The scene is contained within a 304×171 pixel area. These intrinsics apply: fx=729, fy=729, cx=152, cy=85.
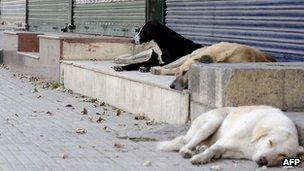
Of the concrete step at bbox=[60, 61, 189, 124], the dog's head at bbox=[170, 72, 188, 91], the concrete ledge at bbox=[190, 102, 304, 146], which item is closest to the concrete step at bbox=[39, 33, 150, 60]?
the concrete step at bbox=[60, 61, 189, 124]

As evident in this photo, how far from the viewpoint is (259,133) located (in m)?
6.39

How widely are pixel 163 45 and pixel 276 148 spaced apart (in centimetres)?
650

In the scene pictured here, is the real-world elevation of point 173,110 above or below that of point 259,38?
below

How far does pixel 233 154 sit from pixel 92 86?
6.90m

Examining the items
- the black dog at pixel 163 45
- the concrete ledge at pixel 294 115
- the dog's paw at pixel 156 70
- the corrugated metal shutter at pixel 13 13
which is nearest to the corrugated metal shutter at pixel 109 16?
the black dog at pixel 163 45

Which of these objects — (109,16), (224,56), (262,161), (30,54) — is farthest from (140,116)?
(30,54)

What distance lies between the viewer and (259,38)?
1079 cm

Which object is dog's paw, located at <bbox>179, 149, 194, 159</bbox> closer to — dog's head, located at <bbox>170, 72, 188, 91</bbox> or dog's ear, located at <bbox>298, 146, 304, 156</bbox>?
dog's ear, located at <bbox>298, 146, 304, 156</bbox>

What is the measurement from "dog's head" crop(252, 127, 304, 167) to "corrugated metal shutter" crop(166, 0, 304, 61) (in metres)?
3.42

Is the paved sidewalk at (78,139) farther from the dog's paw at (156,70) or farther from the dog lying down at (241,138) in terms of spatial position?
the dog's paw at (156,70)

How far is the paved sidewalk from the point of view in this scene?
22.3 ft

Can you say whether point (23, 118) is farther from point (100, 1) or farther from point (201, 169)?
point (100, 1)

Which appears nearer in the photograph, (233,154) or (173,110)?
(233,154)

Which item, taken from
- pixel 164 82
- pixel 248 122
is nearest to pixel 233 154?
pixel 248 122
